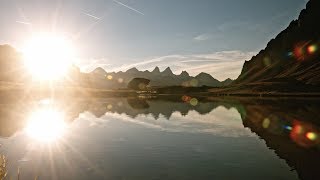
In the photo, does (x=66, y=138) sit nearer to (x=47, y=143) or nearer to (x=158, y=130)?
(x=47, y=143)

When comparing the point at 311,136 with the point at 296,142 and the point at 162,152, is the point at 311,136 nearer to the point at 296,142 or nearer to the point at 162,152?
the point at 296,142

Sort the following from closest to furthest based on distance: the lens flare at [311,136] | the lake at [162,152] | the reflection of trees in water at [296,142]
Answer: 1. the lake at [162,152]
2. the reflection of trees in water at [296,142]
3. the lens flare at [311,136]

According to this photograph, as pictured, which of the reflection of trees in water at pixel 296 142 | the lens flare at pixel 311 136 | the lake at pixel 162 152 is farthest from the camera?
the lens flare at pixel 311 136

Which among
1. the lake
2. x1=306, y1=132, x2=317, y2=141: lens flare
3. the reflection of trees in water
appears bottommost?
the lake

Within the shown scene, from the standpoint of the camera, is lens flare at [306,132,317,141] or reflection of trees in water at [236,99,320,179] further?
lens flare at [306,132,317,141]

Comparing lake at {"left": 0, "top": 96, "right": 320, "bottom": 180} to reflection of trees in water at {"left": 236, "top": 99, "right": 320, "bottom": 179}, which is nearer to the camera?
lake at {"left": 0, "top": 96, "right": 320, "bottom": 180}

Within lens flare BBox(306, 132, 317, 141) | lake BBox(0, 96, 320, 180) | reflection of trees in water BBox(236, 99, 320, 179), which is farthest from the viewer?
lens flare BBox(306, 132, 317, 141)

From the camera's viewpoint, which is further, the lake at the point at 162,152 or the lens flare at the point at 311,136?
the lens flare at the point at 311,136

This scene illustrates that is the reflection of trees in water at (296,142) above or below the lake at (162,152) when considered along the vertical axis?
above

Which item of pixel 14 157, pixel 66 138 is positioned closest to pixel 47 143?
pixel 66 138

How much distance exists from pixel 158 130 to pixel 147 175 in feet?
90.7

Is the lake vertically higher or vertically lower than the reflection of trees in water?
lower

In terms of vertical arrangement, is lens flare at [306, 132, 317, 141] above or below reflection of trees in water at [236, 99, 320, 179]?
above

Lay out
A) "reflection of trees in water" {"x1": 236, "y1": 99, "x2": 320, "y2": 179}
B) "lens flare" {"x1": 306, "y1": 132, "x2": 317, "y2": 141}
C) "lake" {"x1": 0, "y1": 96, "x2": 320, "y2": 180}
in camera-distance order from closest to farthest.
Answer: "lake" {"x1": 0, "y1": 96, "x2": 320, "y2": 180} → "reflection of trees in water" {"x1": 236, "y1": 99, "x2": 320, "y2": 179} → "lens flare" {"x1": 306, "y1": 132, "x2": 317, "y2": 141}
